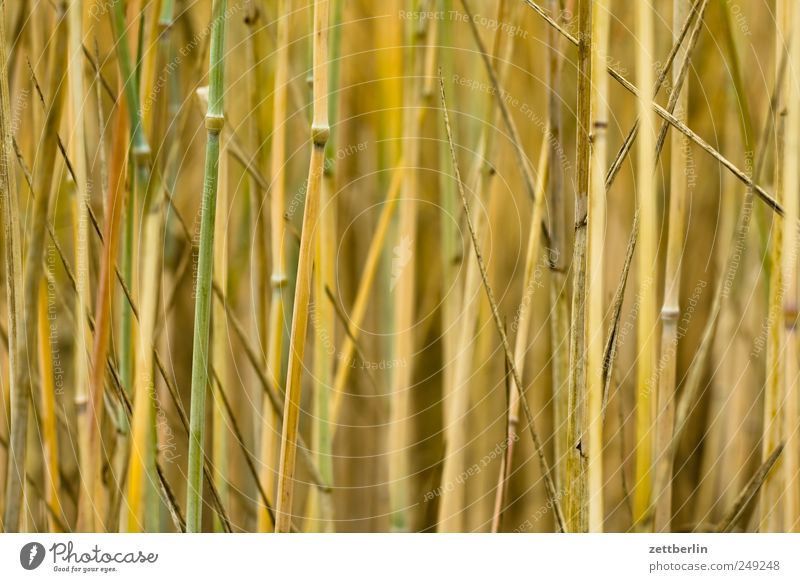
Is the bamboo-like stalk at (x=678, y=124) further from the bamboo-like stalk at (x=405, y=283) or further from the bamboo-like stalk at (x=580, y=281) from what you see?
the bamboo-like stalk at (x=405, y=283)

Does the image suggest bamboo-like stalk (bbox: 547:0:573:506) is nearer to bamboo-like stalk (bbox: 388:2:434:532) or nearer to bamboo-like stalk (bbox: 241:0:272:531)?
bamboo-like stalk (bbox: 388:2:434:532)

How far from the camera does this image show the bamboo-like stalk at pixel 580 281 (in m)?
0.41

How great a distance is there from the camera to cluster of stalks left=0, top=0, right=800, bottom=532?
508 mm

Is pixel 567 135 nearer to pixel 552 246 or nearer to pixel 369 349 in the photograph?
pixel 552 246

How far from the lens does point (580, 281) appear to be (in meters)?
0.44

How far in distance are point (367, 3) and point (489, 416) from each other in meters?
0.37

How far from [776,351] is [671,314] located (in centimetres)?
10

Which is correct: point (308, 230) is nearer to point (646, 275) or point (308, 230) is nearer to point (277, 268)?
point (277, 268)

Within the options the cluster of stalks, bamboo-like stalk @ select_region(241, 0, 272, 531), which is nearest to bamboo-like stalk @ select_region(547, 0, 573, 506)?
the cluster of stalks

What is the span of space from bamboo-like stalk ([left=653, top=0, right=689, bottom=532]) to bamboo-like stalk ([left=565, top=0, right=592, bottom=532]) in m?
0.09
